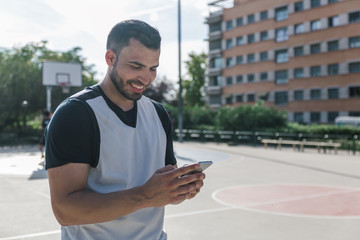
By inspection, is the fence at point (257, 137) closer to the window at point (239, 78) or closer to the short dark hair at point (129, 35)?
the short dark hair at point (129, 35)

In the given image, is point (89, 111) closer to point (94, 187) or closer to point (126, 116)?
point (126, 116)

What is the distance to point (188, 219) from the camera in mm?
6949

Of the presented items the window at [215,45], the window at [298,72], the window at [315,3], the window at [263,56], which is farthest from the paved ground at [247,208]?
the window at [215,45]

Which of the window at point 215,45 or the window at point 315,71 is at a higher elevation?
the window at point 215,45

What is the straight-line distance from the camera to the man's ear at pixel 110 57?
1715 millimetres

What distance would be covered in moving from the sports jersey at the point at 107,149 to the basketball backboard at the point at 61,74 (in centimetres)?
2789

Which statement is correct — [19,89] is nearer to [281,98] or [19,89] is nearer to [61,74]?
[61,74]

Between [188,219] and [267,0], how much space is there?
48.6 m

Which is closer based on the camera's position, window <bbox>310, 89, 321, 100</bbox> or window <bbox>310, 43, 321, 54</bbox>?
window <bbox>310, 89, 321, 100</bbox>

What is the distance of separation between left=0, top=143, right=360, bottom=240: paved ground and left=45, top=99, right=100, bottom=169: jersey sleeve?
10.8ft

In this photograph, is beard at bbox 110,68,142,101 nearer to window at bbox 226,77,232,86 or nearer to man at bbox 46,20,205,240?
man at bbox 46,20,205,240

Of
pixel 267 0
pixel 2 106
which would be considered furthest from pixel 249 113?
pixel 267 0

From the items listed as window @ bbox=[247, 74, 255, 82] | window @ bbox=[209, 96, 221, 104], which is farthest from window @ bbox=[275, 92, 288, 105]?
window @ bbox=[209, 96, 221, 104]

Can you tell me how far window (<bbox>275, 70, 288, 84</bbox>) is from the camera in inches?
1947
